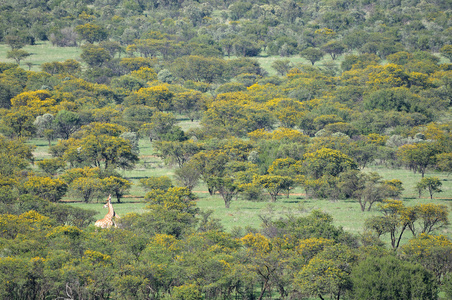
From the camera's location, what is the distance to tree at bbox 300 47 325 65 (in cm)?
18062

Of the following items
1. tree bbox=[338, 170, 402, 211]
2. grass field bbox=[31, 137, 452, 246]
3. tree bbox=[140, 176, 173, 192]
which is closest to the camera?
grass field bbox=[31, 137, 452, 246]

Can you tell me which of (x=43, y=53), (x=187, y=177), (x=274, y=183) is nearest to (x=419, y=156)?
(x=274, y=183)

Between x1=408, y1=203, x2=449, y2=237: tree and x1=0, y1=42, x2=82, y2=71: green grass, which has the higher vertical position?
x1=408, y1=203, x2=449, y2=237: tree

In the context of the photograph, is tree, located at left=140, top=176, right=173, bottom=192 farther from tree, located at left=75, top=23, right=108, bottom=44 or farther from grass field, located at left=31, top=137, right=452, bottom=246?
tree, located at left=75, top=23, right=108, bottom=44

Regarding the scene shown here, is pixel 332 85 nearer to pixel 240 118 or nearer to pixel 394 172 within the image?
pixel 240 118

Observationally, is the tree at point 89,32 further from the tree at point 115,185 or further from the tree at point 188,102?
the tree at point 115,185

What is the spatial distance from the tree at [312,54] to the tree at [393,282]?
14052 centimetres

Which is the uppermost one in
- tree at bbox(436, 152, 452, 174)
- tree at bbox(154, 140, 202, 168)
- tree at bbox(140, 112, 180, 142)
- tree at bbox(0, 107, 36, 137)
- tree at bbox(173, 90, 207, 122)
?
tree at bbox(436, 152, 452, 174)

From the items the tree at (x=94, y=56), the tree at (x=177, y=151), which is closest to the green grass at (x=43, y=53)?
the tree at (x=94, y=56)

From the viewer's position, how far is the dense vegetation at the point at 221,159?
45094 mm

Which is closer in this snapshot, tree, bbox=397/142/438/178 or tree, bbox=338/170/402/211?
tree, bbox=338/170/402/211

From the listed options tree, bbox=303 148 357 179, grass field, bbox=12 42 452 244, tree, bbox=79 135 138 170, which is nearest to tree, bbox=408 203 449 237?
grass field, bbox=12 42 452 244

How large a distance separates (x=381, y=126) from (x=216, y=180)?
49.8 meters

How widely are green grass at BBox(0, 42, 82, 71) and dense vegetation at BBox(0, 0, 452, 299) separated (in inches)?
39.7
